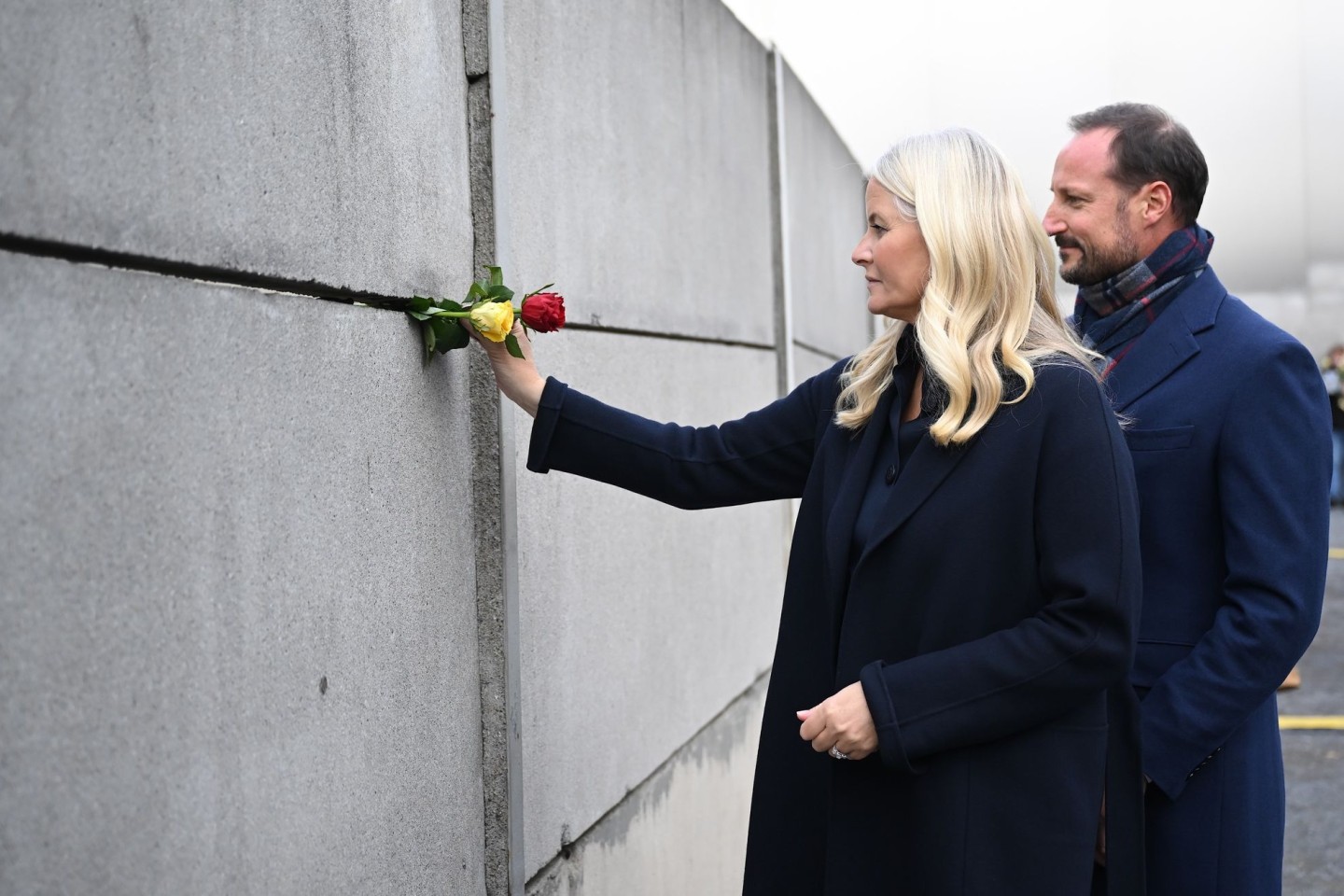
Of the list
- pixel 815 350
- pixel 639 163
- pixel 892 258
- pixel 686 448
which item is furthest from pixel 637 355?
pixel 815 350

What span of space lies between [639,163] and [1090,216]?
1.10 meters

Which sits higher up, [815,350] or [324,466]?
[815,350]

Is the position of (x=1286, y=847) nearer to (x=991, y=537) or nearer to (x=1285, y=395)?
(x=1285, y=395)

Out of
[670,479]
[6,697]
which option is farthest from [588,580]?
[6,697]

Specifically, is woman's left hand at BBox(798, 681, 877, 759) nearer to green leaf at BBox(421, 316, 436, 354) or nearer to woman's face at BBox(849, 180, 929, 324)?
woman's face at BBox(849, 180, 929, 324)

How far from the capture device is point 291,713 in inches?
64.1

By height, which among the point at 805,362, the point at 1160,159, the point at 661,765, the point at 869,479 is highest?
the point at 1160,159

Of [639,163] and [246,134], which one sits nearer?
[246,134]

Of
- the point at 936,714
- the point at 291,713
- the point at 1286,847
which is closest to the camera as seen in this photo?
the point at 291,713

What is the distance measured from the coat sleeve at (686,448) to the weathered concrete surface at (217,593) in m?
0.22

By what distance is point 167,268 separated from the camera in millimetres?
1386

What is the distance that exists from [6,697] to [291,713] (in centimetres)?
50

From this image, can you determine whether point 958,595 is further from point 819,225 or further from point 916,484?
point 819,225

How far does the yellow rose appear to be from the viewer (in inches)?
81.4
